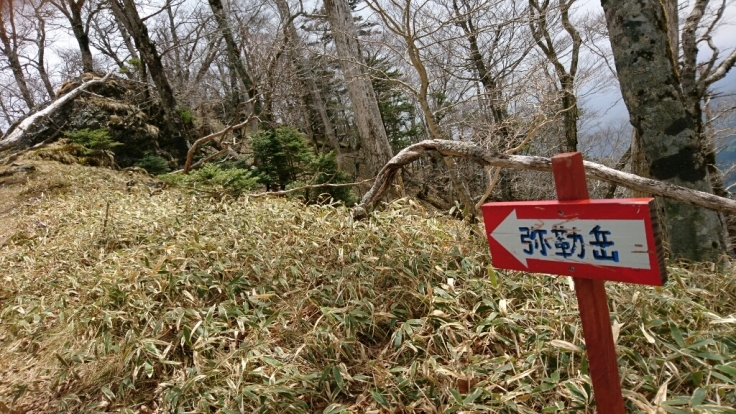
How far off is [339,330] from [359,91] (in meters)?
4.02

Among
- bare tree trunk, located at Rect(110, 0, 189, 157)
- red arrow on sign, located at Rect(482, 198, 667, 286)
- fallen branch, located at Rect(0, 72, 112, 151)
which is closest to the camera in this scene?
red arrow on sign, located at Rect(482, 198, 667, 286)

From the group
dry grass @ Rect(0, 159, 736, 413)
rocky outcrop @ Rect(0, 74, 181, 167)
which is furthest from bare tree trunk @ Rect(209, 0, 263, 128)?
dry grass @ Rect(0, 159, 736, 413)

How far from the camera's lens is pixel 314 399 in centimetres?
171

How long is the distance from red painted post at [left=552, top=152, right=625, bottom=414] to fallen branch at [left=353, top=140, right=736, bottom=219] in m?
1.32

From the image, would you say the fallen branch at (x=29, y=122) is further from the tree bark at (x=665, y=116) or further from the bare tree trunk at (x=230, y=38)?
the tree bark at (x=665, y=116)

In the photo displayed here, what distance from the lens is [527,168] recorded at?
2.46 m

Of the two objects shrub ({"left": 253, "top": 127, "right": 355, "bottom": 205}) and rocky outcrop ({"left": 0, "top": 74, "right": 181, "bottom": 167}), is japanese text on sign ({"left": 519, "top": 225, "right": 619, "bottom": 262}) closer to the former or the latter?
shrub ({"left": 253, "top": 127, "right": 355, "bottom": 205})

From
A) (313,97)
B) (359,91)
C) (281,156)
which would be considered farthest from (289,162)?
(313,97)

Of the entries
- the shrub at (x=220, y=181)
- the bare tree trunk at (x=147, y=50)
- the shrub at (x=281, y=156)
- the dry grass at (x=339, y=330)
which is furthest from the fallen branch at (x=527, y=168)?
the bare tree trunk at (x=147, y=50)

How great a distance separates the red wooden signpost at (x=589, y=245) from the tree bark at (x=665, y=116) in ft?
5.81

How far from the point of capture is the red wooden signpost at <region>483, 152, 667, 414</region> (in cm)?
96

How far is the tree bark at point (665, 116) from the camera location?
2.34 meters

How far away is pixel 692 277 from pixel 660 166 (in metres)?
0.74

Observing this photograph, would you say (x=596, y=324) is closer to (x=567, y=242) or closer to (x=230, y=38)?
(x=567, y=242)
